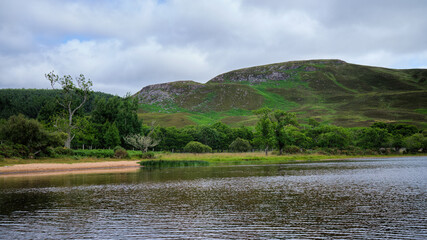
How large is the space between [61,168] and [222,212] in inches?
1777

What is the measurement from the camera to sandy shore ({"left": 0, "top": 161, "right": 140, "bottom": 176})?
4879 cm

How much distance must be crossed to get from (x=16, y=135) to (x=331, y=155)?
253ft

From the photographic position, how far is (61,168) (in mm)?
54938

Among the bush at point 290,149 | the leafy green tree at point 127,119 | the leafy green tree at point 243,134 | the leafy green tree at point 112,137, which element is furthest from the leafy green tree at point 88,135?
the leafy green tree at point 243,134

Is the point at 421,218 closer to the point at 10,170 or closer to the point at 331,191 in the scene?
the point at 331,191

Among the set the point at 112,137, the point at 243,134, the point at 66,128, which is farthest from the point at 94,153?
the point at 243,134

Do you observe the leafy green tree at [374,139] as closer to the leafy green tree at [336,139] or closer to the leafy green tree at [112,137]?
the leafy green tree at [336,139]

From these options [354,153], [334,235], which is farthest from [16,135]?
[354,153]

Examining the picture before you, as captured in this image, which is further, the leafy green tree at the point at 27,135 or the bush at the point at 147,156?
the bush at the point at 147,156

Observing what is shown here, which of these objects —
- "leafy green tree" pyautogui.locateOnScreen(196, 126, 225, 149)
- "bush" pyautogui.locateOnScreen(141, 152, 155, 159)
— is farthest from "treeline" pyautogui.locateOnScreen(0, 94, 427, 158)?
"leafy green tree" pyautogui.locateOnScreen(196, 126, 225, 149)

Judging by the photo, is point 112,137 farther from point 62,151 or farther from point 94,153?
point 62,151

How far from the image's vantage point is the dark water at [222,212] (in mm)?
14047

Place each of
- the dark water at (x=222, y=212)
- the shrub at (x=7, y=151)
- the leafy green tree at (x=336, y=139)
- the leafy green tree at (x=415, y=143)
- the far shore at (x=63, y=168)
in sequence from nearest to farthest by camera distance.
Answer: the dark water at (x=222, y=212) → the far shore at (x=63, y=168) → the shrub at (x=7, y=151) → the leafy green tree at (x=415, y=143) → the leafy green tree at (x=336, y=139)

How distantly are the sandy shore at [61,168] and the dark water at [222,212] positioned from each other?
77.0ft
